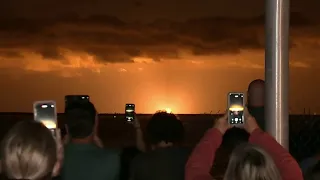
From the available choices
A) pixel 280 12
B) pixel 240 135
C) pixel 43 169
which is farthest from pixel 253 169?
pixel 280 12

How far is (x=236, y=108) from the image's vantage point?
13.6 feet

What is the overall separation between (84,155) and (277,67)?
1.38 m

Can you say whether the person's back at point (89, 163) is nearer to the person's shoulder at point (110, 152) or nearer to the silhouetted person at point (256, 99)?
the person's shoulder at point (110, 152)

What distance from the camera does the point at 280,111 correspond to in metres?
4.82

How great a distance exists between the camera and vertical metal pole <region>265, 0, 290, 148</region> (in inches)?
187

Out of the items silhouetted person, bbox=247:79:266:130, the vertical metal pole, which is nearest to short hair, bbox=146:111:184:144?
the vertical metal pole

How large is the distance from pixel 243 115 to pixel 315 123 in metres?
0.93

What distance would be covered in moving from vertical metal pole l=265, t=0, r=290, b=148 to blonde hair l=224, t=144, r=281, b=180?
196 centimetres

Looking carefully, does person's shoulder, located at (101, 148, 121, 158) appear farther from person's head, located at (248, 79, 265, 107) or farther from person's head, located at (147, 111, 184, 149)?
person's head, located at (248, 79, 265, 107)

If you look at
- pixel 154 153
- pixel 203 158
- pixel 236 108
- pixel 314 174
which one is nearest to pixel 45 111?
pixel 154 153

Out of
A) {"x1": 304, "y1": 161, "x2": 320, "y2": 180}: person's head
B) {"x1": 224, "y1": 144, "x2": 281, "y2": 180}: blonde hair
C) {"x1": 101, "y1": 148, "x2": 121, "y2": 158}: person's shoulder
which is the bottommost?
{"x1": 304, "y1": 161, "x2": 320, "y2": 180}: person's head

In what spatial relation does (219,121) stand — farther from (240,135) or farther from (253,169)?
(253,169)

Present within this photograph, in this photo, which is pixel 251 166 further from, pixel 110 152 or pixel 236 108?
pixel 110 152

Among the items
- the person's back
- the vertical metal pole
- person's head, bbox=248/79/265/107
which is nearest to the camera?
the person's back
